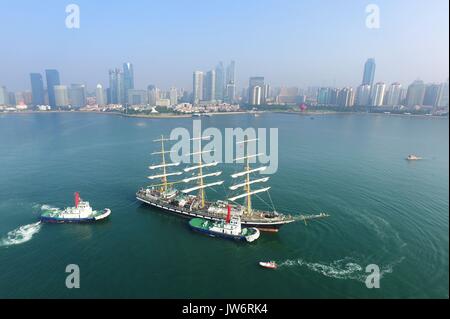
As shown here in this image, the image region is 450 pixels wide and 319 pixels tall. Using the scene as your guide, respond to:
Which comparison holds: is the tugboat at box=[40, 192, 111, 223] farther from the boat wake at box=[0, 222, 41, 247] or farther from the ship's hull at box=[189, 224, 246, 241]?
the ship's hull at box=[189, 224, 246, 241]

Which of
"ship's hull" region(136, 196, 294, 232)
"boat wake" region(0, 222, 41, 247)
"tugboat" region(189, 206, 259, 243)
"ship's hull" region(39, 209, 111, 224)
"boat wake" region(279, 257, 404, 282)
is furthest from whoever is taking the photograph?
"ship's hull" region(39, 209, 111, 224)

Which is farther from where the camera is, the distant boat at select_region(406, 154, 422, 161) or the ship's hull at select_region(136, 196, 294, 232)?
the distant boat at select_region(406, 154, 422, 161)

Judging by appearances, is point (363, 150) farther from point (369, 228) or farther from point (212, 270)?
point (212, 270)

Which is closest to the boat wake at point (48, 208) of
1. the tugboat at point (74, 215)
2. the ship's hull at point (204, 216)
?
the tugboat at point (74, 215)

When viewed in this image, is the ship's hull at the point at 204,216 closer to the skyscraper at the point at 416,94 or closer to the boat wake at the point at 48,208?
the boat wake at the point at 48,208

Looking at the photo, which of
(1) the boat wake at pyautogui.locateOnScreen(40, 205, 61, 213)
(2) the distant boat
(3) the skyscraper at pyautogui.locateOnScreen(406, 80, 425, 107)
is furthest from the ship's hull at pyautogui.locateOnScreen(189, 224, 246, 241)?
(3) the skyscraper at pyautogui.locateOnScreen(406, 80, 425, 107)

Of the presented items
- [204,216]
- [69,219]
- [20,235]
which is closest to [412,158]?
[204,216]
